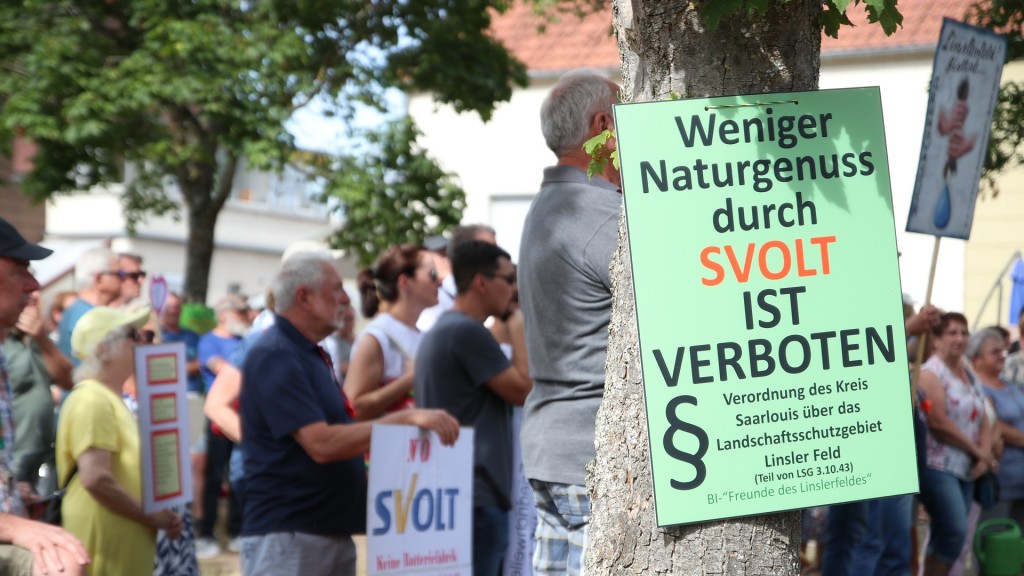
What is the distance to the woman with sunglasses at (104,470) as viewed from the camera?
4.87 metres

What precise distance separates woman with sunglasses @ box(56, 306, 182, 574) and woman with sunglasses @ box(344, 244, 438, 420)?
1.05 m

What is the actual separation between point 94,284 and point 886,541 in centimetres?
512

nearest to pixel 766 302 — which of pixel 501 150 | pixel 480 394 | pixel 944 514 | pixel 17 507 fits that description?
pixel 17 507

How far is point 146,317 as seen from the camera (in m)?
5.51

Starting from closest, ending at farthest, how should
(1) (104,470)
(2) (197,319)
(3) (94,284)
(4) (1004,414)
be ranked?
(1) (104,470), (3) (94,284), (4) (1004,414), (2) (197,319)

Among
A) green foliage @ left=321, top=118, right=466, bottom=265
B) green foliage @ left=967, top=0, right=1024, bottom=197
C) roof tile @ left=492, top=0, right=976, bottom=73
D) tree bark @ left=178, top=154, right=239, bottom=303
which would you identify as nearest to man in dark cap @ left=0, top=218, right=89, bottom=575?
green foliage @ left=967, top=0, right=1024, bottom=197

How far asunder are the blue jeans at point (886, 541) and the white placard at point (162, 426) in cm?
405

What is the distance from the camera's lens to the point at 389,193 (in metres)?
18.8

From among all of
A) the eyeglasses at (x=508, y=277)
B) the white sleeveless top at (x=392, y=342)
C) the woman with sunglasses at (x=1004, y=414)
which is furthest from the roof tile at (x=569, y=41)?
the eyeglasses at (x=508, y=277)

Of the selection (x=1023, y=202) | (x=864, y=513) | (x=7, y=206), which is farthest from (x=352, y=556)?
(x=7, y=206)

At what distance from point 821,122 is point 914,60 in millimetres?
22815

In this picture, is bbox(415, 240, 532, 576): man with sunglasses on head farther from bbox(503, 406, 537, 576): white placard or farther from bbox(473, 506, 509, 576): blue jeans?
bbox(503, 406, 537, 576): white placard

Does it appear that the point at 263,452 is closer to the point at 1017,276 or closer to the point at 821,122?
the point at 821,122

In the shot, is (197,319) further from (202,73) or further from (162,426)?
(162,426)
